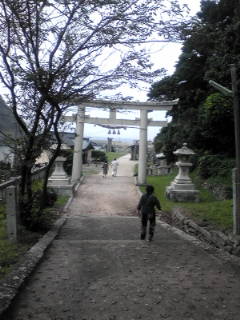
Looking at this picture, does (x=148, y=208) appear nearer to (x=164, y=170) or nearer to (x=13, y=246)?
(x=13, y=246)

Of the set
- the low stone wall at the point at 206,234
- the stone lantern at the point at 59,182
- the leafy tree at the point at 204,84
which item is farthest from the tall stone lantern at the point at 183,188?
the stone lantern at the point at 59,182

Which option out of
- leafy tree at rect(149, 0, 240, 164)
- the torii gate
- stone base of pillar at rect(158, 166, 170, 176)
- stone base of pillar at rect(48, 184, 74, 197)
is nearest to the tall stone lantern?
leafy tree at rect(149, 0, 240, 164)

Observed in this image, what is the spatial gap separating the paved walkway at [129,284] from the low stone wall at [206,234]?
584 mm

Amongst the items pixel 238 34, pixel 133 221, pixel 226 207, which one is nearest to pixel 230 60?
pixel 238 34

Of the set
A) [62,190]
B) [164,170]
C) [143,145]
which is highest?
[143,145]

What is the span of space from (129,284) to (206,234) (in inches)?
188

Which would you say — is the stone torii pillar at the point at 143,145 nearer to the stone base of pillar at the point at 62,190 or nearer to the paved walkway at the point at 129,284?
the stone base of pillar at the point at 62,190

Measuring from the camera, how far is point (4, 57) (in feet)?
30.8

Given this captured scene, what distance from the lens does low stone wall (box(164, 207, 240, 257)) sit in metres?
8.28

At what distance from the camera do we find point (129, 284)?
562 cm

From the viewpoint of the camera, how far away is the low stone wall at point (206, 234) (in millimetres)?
8277

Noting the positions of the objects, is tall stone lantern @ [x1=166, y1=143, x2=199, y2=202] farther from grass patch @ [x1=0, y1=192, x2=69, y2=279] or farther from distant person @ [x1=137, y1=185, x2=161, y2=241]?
distant person @ [x1=137, y1=185, x2=161, y2=241]

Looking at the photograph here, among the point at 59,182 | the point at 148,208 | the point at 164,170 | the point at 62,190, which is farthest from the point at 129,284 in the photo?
the point at 164,170

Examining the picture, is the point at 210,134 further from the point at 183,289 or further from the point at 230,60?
the point at 183,289
